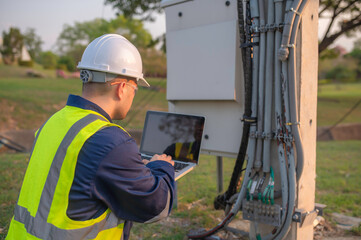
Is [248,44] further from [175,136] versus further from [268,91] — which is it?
[175,136]

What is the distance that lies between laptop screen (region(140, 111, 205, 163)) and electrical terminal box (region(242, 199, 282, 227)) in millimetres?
588

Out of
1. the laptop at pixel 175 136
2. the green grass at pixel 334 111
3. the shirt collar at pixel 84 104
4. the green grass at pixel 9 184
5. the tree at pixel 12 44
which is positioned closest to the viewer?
the shirt collar at pixel 84 104

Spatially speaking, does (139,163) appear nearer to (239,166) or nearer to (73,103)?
(73,103)

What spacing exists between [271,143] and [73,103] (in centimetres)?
163

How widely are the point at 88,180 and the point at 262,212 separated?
65.1 inches

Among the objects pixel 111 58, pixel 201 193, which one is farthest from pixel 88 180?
pixel 201 193

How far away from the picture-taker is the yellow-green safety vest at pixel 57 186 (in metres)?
1.41

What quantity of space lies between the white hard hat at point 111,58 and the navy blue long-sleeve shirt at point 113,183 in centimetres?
38

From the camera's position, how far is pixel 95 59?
1.68 meters

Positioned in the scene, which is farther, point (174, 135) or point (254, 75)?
point (174, 135)

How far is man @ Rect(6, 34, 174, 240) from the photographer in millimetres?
1407

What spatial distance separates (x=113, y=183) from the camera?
1.41m

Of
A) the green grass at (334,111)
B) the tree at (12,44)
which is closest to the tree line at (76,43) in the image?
the tree at (12,44)

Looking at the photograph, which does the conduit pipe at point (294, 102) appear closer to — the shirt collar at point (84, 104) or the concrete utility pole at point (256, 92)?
the concrete utility pole at point (256, 92)
